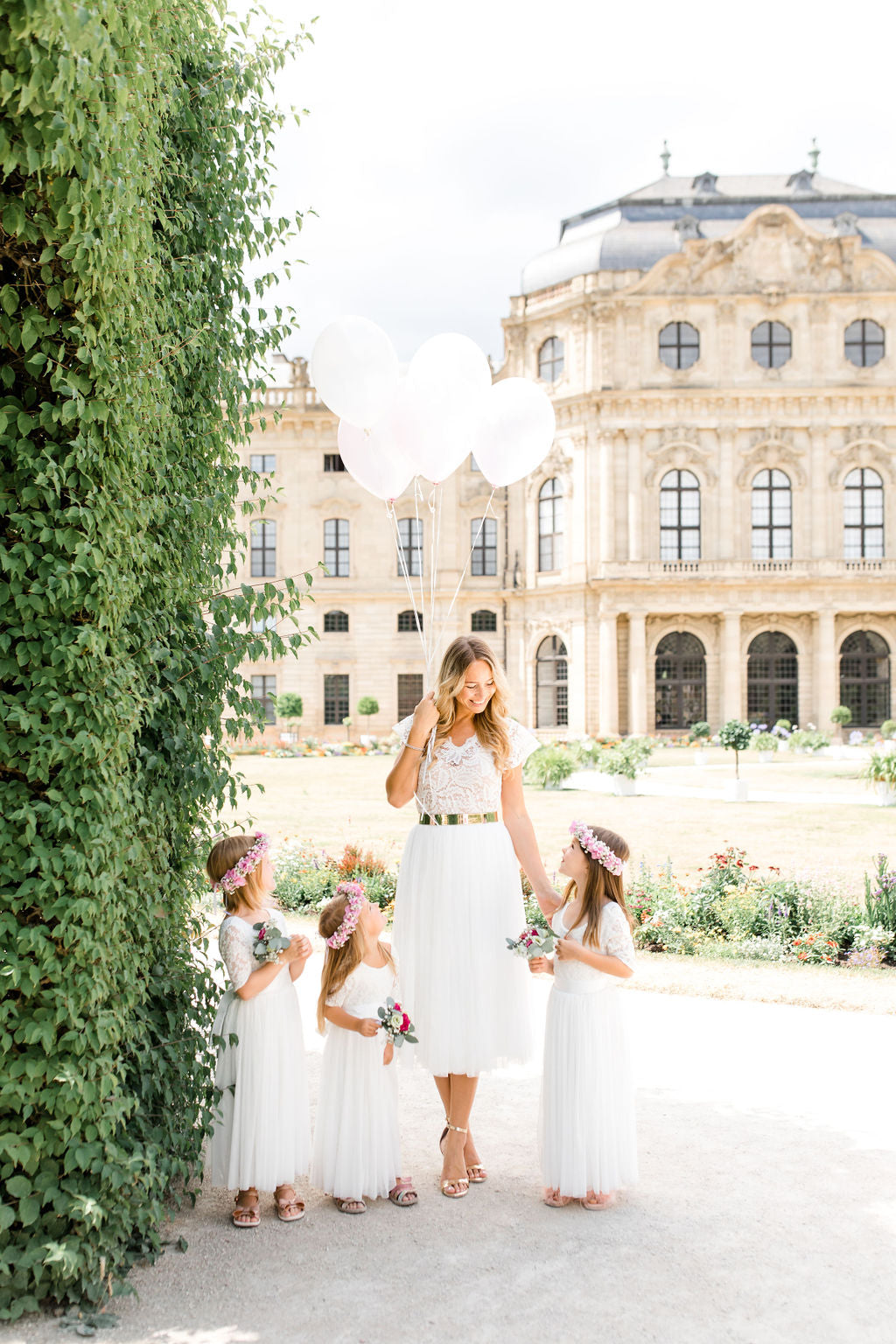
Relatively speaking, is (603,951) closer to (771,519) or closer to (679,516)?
(679,516)

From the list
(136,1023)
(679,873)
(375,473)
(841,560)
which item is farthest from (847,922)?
(841,560)

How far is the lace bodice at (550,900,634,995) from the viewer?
401 centimetres

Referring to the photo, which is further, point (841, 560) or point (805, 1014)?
point (841, 560)

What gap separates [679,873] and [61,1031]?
9.13 m

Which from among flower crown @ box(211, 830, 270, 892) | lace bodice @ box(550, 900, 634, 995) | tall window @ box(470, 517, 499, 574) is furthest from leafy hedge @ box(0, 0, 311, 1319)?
tall window @ box(470, 517, 499, 574)

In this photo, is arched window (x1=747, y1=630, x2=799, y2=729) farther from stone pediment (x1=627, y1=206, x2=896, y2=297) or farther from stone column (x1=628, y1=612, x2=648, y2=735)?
stone pediment (x1=627, y1=206, x2=896, y2=297)

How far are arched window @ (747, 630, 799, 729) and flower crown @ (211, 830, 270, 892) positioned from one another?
3556cm

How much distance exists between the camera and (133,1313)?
3215 mm

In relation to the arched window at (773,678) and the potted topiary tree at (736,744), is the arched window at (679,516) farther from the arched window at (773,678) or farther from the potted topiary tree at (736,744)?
the potted topiary tree at (736,744)

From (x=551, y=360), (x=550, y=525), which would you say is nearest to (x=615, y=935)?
(x=550, y=525)

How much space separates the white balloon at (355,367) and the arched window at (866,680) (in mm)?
35514

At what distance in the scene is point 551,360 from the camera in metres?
39.9

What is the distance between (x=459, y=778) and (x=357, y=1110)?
1291 mm

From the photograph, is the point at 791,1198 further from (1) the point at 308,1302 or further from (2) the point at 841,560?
(2) the point at 841,560
